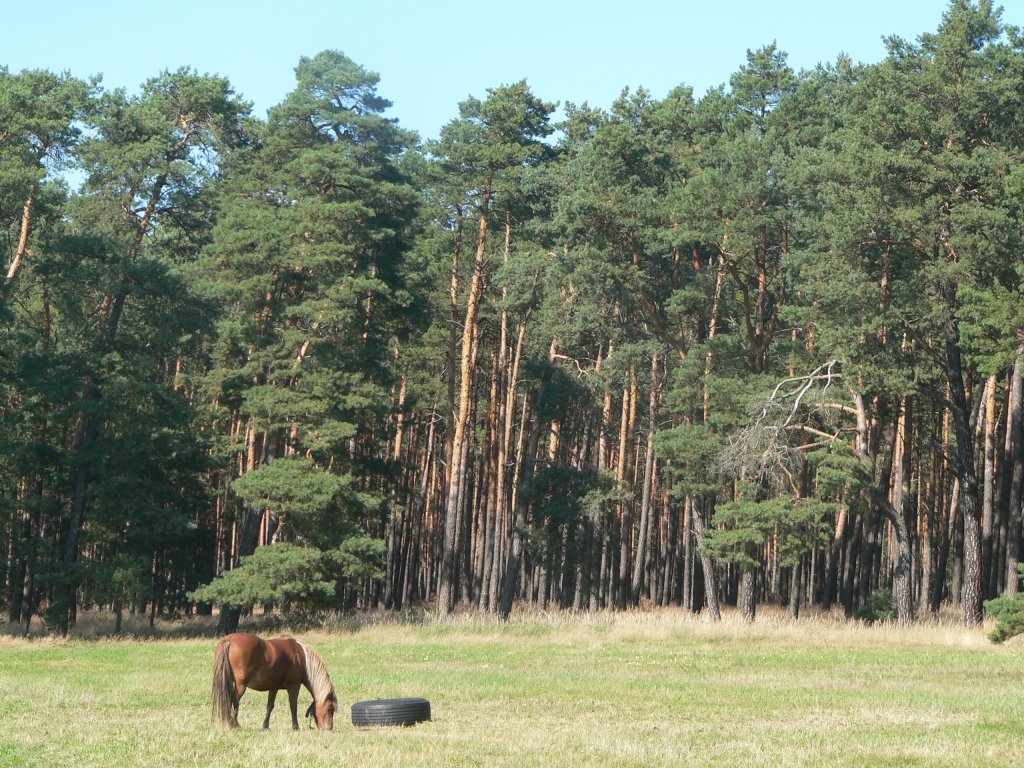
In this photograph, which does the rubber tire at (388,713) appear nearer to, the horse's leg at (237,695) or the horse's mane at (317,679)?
the horse's mane at (317,679)

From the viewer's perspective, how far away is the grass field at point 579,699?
1234cm

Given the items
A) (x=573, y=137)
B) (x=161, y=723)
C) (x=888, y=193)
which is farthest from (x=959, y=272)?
(x=573, y=137)

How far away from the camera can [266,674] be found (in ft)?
47.3

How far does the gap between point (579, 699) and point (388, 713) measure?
3.99 metres

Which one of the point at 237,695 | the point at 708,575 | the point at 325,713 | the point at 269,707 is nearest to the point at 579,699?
the point at 325,713

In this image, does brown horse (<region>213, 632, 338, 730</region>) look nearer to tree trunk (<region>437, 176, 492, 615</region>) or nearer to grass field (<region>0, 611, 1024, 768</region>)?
grass field (<region>0, 611, 1024, 768</region>)

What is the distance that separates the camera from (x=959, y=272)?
98.8ft

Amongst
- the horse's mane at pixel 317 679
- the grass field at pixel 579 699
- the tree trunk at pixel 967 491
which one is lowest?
the grass field at pixel 579 699

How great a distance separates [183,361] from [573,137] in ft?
64.2

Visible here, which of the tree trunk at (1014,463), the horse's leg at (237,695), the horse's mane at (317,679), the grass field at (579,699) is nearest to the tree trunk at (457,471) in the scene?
the grass field at (579,699)

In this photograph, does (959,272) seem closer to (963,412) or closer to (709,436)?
(963,412)

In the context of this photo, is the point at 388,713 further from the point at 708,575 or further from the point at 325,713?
the point at 708,575

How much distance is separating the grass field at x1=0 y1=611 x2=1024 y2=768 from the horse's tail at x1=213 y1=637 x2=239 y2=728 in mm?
220

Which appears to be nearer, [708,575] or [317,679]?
[317,679]
